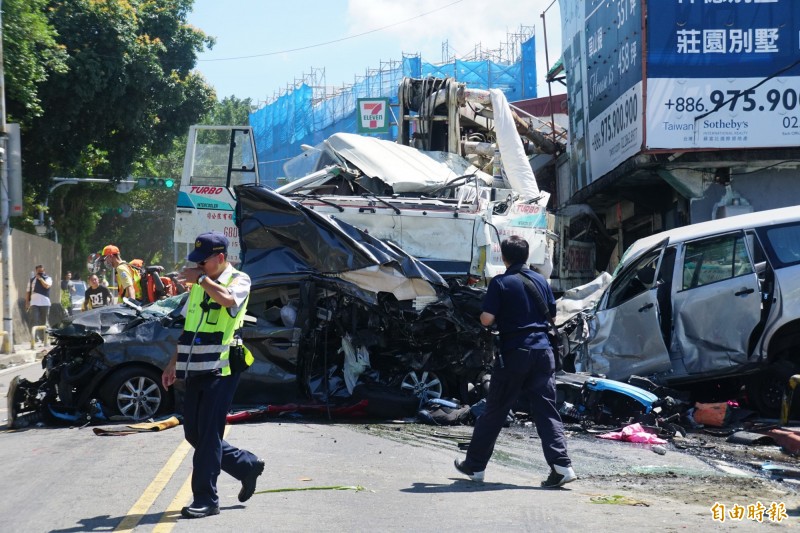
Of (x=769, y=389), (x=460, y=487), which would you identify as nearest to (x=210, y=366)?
(x=460, y=487)

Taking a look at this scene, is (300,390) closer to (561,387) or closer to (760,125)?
(561,387)

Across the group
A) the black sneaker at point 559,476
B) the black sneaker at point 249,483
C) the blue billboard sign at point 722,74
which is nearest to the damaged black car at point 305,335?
the black sneaker at point 559,476

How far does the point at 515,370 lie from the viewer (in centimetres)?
646

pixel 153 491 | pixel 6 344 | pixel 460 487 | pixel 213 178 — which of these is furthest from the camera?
pixel 6 344

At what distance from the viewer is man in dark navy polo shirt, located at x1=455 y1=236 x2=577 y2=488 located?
6.46 m

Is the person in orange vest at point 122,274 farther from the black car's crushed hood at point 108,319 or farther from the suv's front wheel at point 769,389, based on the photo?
the suv's front wheel at point 769,389

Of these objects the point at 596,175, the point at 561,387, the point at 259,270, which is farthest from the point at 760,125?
the point at 259,270

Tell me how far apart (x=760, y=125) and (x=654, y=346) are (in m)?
8.78

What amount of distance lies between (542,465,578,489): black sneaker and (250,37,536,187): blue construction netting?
35.2m

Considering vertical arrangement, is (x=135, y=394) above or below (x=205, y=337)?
below

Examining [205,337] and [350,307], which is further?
[350,307]

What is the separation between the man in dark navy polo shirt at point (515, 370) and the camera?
6465 millimetres

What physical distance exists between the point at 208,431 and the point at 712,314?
6274mm

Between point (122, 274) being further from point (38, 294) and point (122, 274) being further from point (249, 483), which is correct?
point (38, 294)
